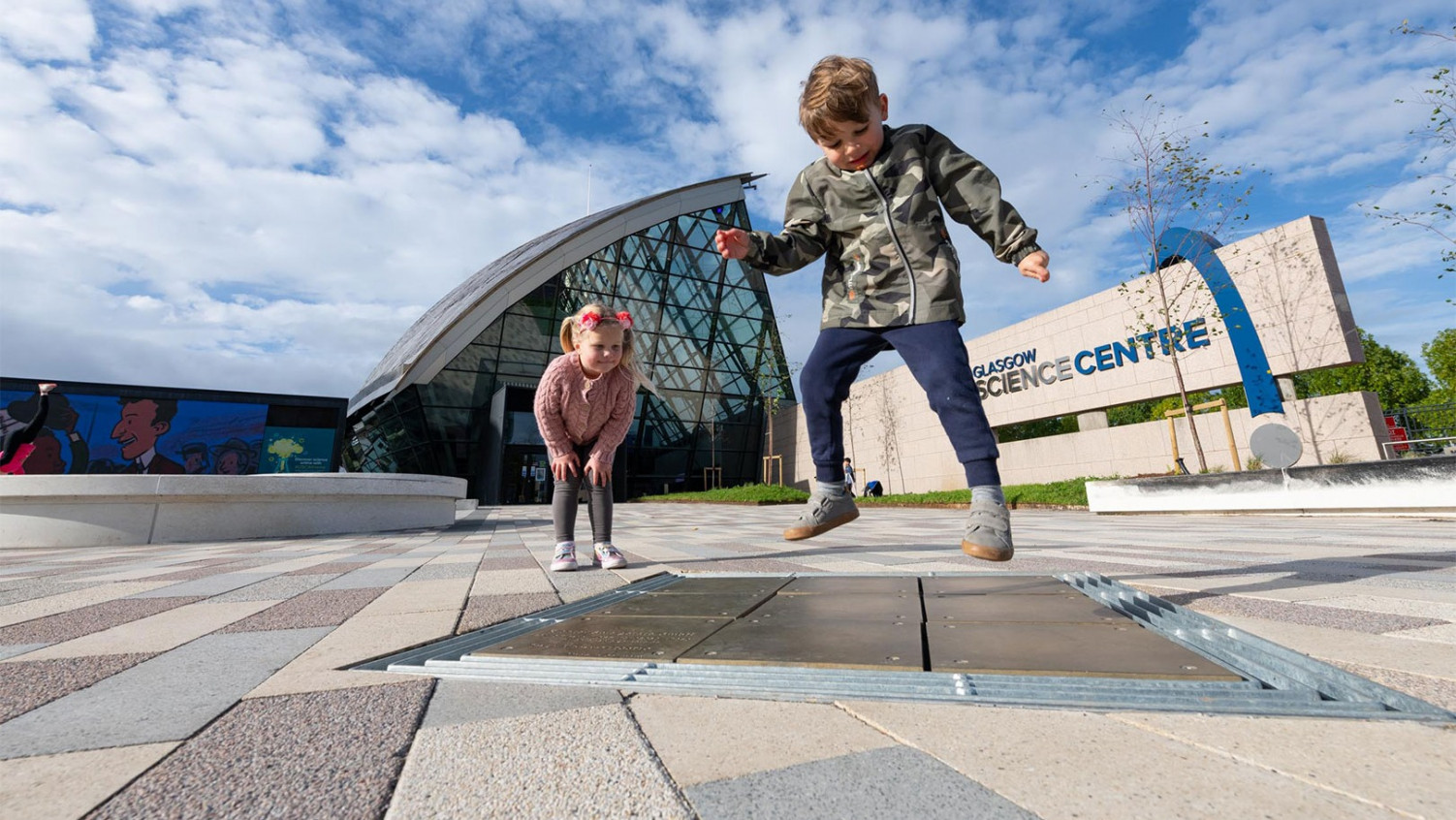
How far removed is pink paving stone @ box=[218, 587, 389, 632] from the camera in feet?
6.14

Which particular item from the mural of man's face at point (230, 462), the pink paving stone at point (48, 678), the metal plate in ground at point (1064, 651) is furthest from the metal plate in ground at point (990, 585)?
the mural of man's face at point (230, 462)

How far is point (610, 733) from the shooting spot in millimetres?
919

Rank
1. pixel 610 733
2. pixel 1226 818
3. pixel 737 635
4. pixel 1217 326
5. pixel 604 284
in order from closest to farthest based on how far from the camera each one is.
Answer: pixel 1226 818, pixel 610 733, pixel 737 635, pixel 1217 326, pixel 604 284

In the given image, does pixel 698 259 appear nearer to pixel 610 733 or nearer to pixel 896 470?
pixel 896 470

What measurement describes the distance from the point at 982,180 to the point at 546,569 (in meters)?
2.82

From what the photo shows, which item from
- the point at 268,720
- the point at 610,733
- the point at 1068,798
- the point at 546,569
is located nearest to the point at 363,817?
the point at 610,733

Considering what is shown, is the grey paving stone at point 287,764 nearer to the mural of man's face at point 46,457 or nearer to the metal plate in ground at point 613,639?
the metal plate in ground at point 613,639

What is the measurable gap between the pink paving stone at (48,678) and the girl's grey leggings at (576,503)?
201cm

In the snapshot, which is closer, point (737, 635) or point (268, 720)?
point (268, 720)

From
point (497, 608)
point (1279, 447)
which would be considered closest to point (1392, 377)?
point (1279, 447)

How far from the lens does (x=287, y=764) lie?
2.67 feet

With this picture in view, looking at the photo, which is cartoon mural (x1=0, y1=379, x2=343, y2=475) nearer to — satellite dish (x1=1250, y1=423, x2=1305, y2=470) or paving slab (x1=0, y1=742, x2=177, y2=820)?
paving slab (x1=0, y1=742, x2=177, y2=820)

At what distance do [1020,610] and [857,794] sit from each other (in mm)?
1253

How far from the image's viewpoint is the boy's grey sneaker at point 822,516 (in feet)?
8.19
